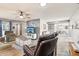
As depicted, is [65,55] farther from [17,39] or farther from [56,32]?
[17,39]

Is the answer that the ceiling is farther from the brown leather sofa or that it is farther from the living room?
the brown leather sofa

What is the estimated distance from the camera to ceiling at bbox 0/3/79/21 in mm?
1206

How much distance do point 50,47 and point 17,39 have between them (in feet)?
1.47

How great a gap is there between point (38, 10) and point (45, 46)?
0.47 meters

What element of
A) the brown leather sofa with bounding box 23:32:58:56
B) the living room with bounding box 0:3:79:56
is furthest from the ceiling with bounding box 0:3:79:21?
the brown leather sofa with bounding box 23:32:58:56

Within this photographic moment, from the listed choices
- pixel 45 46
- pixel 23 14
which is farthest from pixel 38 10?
pixel 45 46

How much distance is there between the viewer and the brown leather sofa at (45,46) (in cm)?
130

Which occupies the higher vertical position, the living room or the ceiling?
the ceiling

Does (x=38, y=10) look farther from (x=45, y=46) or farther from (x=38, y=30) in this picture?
(x=45, y=46)

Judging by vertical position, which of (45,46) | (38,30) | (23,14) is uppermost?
(23,14)

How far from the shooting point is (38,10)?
127 cm

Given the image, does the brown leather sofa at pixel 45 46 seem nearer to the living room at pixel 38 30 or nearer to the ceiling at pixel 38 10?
the living room at pixel 38 30

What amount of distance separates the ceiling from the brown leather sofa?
0.89ft

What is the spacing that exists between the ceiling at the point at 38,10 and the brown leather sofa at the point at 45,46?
0.27 m
